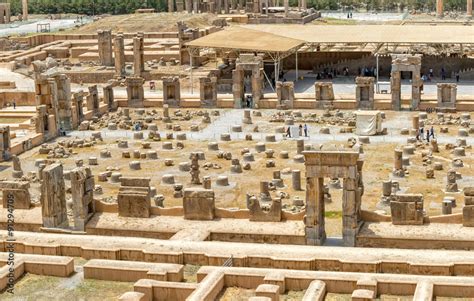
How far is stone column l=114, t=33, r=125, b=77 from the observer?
77.6 metres

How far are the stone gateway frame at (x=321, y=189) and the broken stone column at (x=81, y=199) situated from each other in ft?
27.3

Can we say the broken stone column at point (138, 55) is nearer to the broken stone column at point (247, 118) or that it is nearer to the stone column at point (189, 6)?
the broken stone column at point (247, 118)

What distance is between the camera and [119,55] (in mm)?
77938

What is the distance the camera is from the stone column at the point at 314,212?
105 feet

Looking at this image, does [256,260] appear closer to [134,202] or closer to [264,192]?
[134,202]

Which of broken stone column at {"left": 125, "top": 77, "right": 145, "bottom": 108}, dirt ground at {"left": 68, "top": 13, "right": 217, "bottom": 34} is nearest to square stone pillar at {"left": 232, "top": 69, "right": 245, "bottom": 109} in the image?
broken stone column at {"left": 125, "top": 77, "right": 145, "bottom": 108}

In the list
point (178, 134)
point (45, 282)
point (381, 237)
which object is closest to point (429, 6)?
point (178, 134)

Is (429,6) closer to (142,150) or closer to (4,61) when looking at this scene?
(4,61)

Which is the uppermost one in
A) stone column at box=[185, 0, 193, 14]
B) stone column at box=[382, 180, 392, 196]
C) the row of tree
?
stone column at box=[185, 0, 193, 14]

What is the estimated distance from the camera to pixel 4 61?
297 ft

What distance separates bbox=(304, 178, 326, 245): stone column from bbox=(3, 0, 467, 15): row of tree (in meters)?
106

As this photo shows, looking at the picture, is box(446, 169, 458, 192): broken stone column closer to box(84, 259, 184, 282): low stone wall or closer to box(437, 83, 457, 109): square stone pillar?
box(437, 83, 457, 109): square stone pillar

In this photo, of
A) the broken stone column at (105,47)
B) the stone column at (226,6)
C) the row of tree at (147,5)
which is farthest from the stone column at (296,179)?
the row of tree at (147,5)

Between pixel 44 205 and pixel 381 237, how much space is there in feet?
40.0
